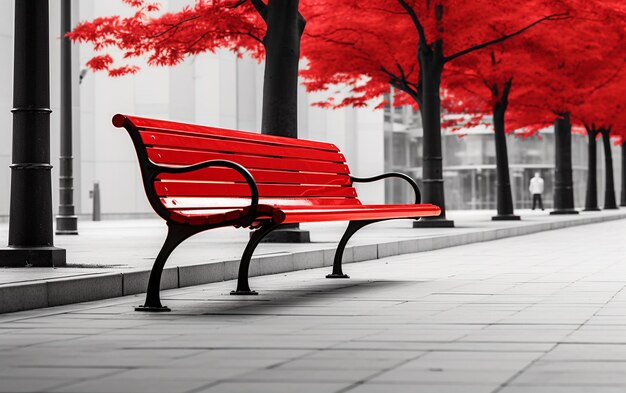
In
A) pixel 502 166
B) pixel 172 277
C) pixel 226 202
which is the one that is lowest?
pixel 172 277

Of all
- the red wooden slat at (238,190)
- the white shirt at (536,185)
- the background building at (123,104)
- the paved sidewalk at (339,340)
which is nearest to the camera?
the paved sidewalk at (339,340)

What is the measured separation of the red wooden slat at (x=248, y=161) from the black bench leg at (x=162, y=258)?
65 centimetres

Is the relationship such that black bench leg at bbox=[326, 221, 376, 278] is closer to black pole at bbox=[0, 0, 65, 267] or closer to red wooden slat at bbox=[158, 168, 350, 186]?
red wooden slat at bbox=[158, 168, 350, 186]

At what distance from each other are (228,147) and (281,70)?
20.3 ft

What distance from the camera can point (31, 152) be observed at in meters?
9.76

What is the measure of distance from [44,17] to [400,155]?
46.5 m

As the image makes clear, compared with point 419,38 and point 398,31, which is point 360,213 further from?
point 398,31

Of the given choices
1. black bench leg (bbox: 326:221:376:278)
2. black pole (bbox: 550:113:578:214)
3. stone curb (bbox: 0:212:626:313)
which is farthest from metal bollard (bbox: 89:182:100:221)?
black bench leg (bbox: 326:221:376:278)

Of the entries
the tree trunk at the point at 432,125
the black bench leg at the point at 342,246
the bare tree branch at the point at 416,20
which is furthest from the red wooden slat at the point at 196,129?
the tree trunk at the point at 432,125

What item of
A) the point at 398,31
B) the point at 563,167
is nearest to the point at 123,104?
the point at 398,31

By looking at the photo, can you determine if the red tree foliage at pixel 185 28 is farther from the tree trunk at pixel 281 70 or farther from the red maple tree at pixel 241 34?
the tree trunk at pixel 281 70

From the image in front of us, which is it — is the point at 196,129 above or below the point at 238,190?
above

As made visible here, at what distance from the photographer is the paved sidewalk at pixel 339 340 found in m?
4.80

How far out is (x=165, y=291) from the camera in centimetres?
940
